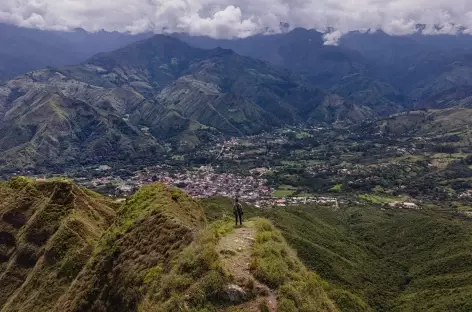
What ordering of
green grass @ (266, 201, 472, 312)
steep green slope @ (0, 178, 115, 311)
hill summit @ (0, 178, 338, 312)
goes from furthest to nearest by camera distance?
green grass @ (266, 201, 472, 312) → steep green slope @ (0, 178, 115, 311) → hill summit @ (0, 178, 338, 312)

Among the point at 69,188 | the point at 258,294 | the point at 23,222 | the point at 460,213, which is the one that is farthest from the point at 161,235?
the point at 460,213

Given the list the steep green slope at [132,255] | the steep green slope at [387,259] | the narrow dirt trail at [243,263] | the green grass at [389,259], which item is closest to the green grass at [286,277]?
the narrow dirt trail at [243,263]

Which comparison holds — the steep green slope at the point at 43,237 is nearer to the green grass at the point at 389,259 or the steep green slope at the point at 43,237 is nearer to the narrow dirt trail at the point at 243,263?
the narrow dirt trail at the point at 243,263

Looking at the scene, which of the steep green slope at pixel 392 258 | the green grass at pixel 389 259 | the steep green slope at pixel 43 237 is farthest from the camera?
the steep green slope at pixel 392 258

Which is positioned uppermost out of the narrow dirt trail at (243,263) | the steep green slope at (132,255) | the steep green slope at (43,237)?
the narrow dirt trail at (243,263)

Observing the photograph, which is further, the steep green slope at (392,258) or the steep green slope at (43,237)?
the steep green slope at (392,258)

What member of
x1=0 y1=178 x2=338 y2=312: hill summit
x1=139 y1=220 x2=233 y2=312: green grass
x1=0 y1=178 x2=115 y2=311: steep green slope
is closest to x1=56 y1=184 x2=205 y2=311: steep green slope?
x1=0 y1=178 x2=338 y2=312: hill summit

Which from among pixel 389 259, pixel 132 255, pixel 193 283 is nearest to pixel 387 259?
pixel 389 259

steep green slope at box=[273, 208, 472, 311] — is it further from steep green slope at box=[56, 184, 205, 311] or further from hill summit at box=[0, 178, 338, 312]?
steep green slope at box=[56, 184, 205, 311]
